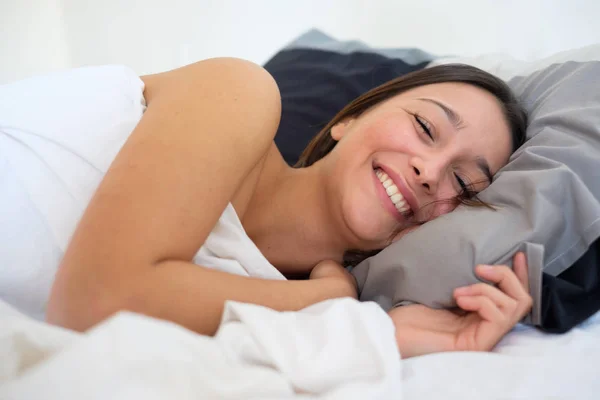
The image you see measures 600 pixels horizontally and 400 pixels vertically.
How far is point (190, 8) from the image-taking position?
2150mm

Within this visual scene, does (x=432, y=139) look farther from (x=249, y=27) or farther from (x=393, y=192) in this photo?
(x=249, y=27)

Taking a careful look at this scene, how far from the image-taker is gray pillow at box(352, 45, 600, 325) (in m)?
0.79

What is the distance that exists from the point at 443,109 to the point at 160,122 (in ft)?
1.67

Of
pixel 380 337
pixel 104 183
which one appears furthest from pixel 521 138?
pixel 104 183

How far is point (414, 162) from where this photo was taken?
90cm

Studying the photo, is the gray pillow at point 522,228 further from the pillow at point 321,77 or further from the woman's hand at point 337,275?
the pillow at point 321,77

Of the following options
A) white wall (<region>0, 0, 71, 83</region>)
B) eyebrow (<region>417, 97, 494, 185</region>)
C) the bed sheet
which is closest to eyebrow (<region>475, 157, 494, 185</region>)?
eyebrow (<region>417, 97, 494, 185</region>)

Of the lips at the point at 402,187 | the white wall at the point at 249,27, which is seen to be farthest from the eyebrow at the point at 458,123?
the white wall at the point at 249,27

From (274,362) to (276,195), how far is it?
521mm

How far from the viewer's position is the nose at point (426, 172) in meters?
0.89

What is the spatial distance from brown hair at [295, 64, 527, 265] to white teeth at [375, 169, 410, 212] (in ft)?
0.31

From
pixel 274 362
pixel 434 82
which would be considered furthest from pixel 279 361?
pixel 434 82

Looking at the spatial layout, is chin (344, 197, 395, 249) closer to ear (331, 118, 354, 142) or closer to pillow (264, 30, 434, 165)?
ear (331, 118, 354, 142)

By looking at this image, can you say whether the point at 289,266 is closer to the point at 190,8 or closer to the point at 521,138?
the point at 521,138
